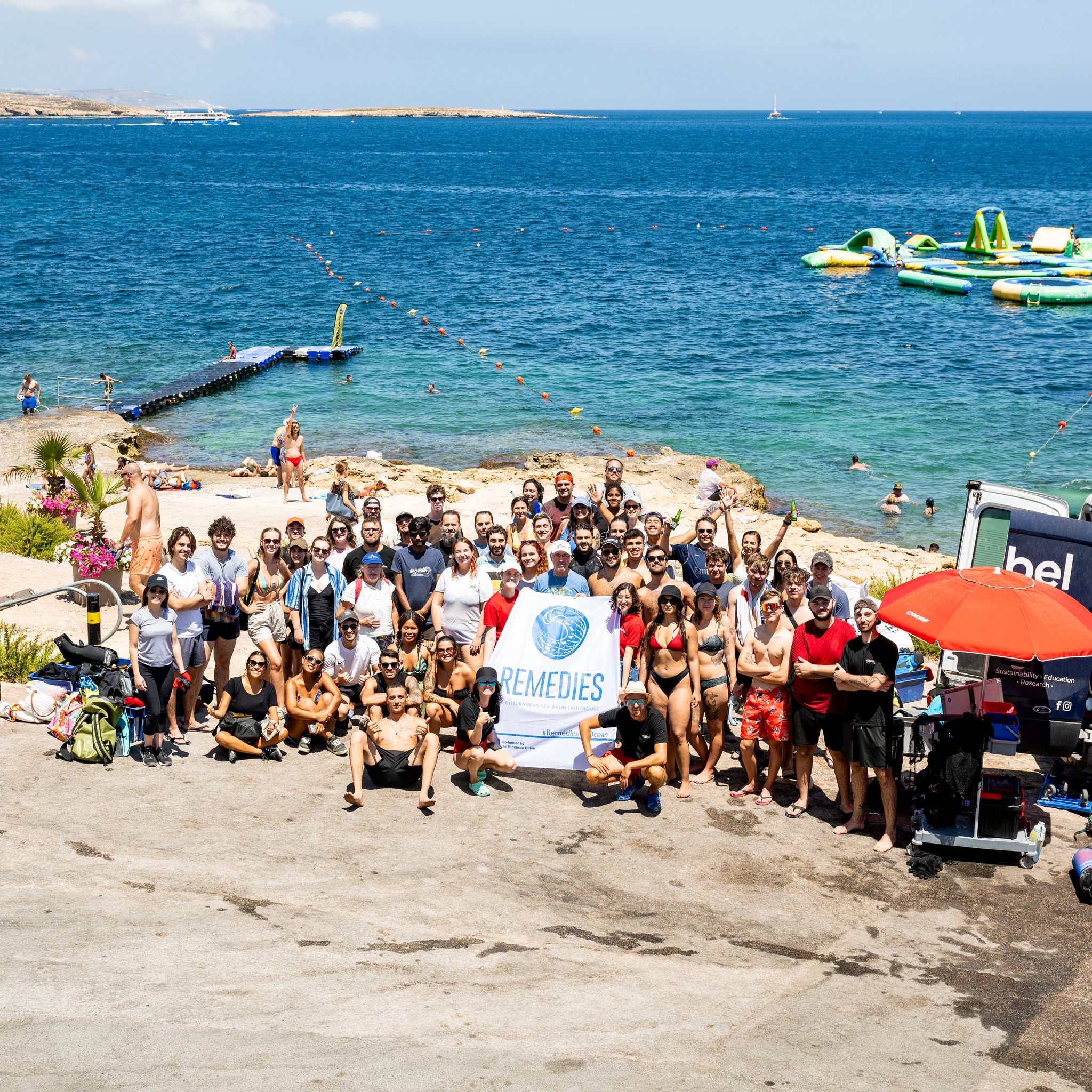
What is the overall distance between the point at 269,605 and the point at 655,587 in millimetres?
3632

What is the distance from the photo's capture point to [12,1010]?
20.2 feet

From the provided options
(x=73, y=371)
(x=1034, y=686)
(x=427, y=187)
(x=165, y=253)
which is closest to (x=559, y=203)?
(x=427, y=187)

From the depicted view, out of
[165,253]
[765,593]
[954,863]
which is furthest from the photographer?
[165,253]

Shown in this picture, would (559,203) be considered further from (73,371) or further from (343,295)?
(73,371)

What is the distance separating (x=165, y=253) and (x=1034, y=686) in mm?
59217

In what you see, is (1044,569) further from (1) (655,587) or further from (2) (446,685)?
(2) (446,685)

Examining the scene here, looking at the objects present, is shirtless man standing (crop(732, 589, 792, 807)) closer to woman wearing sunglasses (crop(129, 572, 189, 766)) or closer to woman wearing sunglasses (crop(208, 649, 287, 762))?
woman wearing sunglasses (crop(208, 649, 287, 762))

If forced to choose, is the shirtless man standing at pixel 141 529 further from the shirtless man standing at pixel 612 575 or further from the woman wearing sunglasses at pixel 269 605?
the shirtless man standing at pixel 612 575

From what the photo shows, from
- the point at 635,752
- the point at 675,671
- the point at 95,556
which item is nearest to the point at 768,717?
the point at 675,671

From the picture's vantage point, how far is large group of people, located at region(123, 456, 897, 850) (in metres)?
9.27

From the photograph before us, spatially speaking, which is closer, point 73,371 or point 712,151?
point 73,371

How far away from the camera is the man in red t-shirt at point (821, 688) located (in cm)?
915

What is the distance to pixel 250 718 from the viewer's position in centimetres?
995

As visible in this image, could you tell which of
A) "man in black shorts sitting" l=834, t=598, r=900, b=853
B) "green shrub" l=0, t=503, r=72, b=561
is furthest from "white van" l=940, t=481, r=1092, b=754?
"green shrub" l=0, t=503, r=72, b=561
